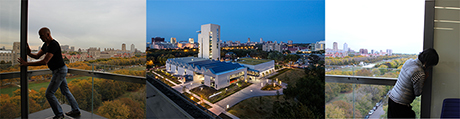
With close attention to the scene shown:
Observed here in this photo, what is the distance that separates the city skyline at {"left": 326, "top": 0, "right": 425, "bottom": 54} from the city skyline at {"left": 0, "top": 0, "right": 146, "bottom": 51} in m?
3.79

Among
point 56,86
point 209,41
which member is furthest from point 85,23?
point 209,41

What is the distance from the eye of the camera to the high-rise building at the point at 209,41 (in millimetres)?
4335

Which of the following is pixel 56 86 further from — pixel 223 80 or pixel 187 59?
pixel 187 59

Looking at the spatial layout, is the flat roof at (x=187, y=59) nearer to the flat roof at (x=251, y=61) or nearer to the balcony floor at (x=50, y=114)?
the flat roof at (x=251, y=61)

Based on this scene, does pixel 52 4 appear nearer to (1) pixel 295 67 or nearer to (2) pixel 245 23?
(2) pixel 245 23

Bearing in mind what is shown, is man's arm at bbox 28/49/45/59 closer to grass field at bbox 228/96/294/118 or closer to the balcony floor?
the balcony floor

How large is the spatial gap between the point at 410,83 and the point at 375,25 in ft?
2.86

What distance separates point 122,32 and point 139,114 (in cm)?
174

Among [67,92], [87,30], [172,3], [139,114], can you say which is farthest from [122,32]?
[172,3]

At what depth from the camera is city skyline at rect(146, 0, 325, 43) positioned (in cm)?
339

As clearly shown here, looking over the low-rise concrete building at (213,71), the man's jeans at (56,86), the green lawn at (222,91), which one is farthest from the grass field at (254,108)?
the man's jeans at (56,86)

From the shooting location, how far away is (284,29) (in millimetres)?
4055

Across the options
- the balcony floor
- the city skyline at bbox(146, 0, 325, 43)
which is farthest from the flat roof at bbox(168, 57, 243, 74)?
the balcony floor

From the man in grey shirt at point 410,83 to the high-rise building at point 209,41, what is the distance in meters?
3.74
